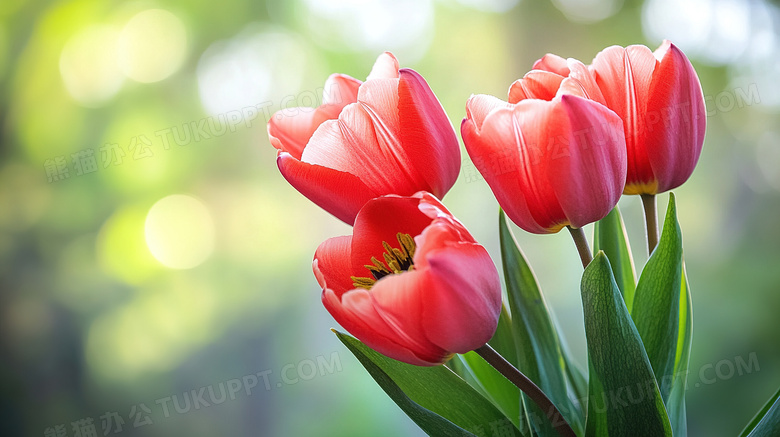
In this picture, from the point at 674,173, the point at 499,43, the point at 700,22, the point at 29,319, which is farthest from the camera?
the point at 29,319

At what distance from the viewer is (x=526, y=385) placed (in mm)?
250

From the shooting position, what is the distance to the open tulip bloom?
0.71ft

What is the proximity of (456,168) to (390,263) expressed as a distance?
53 mm

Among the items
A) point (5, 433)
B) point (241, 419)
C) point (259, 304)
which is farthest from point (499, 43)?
point (5, 433)

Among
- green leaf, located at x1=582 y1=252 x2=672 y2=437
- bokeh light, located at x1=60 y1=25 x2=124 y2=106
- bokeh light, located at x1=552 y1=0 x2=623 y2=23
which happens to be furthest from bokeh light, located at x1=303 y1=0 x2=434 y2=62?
green leaf, located at x1=582 y1=252 x2=672 y2=437

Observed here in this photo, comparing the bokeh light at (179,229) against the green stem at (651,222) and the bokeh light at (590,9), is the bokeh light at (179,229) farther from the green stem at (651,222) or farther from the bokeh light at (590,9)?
the green stem at (651,222)

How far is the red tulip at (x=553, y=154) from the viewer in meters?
0.23

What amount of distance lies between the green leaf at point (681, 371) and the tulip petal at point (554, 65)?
0.12 m

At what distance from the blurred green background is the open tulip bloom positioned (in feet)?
2.76

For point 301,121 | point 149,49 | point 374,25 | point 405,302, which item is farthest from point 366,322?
point 149,49

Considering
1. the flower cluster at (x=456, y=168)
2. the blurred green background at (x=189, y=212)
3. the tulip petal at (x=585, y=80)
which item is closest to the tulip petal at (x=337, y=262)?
the flower cluster at (x=456, y=168)

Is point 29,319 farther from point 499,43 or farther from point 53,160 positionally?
point 499,43

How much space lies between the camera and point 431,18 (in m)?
1.14

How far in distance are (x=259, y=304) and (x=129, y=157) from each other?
37 cm
